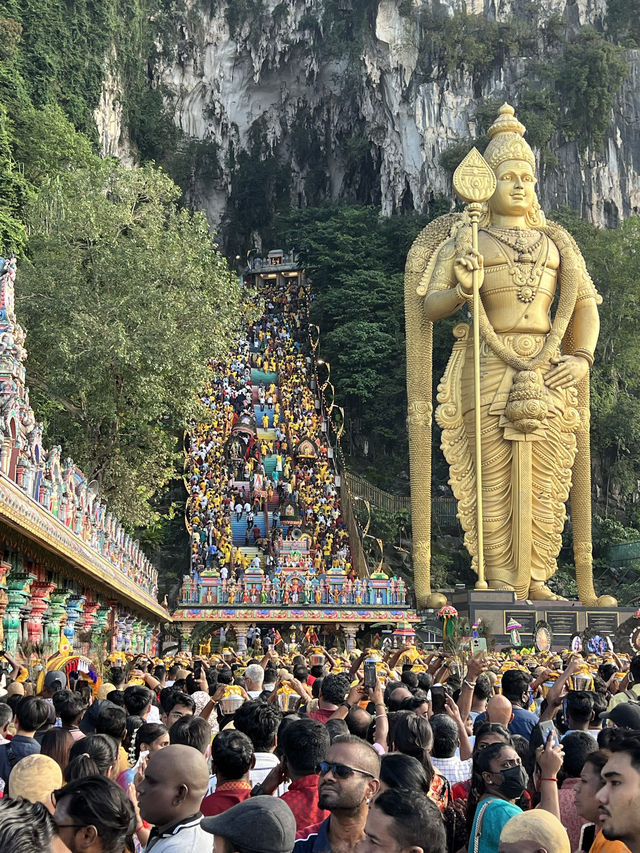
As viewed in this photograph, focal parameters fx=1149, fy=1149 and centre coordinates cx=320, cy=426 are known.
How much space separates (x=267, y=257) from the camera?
161ft

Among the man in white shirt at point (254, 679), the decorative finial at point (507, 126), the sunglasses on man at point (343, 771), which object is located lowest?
the sunglasses on man at point (343, 771)

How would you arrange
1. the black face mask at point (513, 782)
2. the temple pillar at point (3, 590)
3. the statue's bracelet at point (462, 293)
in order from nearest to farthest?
the black face mask at point (513, 782), the temple pillar at point (3, 590), the statue's bracelet at point (462, 293)

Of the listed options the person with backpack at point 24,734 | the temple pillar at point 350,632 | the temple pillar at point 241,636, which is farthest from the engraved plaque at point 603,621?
the person with backpack at point 24,734

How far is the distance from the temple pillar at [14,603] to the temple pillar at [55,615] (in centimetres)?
157

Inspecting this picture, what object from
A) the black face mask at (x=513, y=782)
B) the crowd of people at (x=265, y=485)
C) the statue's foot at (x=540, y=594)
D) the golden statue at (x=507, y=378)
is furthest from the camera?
the crowd of people at (x=265, y=485)

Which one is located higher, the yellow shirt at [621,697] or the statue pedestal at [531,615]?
the statue pedestal at [531,615]

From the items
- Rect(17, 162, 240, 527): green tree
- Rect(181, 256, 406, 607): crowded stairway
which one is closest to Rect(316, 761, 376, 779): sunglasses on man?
Rect(17, 162, 240, 527): green tree

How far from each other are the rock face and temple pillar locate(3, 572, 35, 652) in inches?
1150

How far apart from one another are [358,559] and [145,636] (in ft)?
22.4

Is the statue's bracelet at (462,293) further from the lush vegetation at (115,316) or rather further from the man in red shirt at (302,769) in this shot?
the man in red shirt at (302,769)

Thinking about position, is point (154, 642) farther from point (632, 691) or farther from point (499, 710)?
point (499, 710)

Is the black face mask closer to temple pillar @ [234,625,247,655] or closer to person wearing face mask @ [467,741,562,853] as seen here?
person wearing face mask @ [467,741,562,853]

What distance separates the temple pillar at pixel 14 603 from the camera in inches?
450

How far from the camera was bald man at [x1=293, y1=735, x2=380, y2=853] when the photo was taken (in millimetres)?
3135
